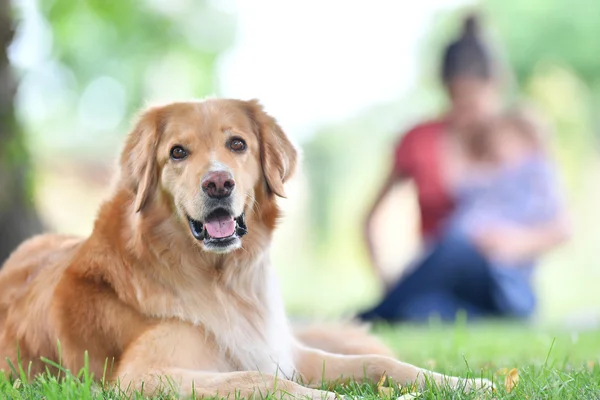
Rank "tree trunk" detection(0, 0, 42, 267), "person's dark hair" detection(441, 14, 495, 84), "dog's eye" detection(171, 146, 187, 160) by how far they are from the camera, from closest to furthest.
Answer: "dog's eye" detection(171, 146, 187, 160) → "tree trunk" detection(0, 0, 42, 267) → "person's dark hair" detection(441, 14, 495, 84)

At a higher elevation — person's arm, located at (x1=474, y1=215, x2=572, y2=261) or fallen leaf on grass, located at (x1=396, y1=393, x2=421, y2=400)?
person's arm, located at (x1=474, y1=215, x2=572, y2=261)

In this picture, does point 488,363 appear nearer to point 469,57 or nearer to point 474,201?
point 474,201

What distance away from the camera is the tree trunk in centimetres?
804

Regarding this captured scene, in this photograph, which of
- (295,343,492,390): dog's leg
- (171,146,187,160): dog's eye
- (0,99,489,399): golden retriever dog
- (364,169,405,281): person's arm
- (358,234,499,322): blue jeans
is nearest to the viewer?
(295,343,492,390): dog's leg

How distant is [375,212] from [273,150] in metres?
6.16

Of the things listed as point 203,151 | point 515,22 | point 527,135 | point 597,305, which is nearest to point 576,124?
point 515,22

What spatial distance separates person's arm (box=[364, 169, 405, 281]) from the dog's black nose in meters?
6.50

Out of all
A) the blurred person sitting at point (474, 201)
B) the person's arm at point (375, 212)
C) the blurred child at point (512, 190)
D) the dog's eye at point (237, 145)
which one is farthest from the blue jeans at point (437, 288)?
the dog's eye at point (237, 145)

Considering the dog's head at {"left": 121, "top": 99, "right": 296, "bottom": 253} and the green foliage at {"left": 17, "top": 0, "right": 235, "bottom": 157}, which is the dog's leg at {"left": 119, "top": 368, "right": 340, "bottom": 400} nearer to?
the dog's head at {"left": 121, "top": 99, "right": 296, "bottom": 253}

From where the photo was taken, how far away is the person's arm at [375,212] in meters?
9.81

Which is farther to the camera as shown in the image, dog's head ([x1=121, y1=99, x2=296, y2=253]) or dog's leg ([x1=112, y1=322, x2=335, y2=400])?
dog's head ([x1=121, y1=99, x2=296, y2=253])

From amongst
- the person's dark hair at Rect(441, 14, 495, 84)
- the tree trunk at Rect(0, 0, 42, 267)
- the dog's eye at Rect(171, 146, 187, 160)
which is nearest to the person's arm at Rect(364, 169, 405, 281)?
the person's dark hair at Rect(441, 14, 495, 84)

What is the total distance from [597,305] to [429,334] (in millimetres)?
12150

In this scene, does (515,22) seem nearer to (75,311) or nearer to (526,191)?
(526,191)
